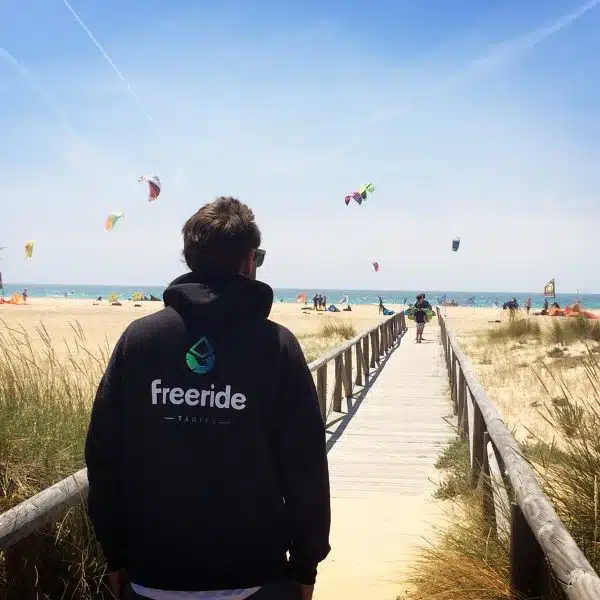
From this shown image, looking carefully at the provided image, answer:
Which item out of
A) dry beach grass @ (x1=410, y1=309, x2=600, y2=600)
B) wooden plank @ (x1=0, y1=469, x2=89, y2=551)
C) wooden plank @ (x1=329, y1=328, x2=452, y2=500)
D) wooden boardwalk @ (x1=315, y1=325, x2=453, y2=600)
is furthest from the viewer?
wooden plank @ (x1=329, y1=328, x2=452, y2=500)

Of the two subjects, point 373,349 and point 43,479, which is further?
point 373,349

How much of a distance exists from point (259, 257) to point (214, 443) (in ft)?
1.85

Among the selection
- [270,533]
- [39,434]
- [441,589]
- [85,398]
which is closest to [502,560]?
[441,589]

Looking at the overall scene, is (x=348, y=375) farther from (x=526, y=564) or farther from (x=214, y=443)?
(x=214, y=443)

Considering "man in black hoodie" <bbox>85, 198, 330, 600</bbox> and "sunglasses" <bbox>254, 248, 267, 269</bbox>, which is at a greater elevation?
"sunglasses" <bbox>254, 248, 267, 269</bbox>

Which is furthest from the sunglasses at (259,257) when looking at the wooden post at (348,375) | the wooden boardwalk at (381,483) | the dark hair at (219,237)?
the wooden post at (348,375)

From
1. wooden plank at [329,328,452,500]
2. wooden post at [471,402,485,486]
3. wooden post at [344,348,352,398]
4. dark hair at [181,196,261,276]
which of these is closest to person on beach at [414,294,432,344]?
wooden plank at [329,328,452,500]

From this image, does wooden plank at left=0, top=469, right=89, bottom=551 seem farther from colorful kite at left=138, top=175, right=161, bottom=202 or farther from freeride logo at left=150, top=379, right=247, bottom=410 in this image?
colorful kite at left=138, top=175, right=161, bottom=202

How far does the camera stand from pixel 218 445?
5.50ft

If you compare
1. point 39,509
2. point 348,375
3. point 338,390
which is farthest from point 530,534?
point 348,375

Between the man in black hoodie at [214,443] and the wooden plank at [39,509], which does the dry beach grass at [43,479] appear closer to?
the wooden plank at [39,509]

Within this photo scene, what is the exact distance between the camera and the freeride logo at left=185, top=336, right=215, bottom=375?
5.49 feet

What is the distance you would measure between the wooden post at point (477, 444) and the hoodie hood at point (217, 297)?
3.36 metres

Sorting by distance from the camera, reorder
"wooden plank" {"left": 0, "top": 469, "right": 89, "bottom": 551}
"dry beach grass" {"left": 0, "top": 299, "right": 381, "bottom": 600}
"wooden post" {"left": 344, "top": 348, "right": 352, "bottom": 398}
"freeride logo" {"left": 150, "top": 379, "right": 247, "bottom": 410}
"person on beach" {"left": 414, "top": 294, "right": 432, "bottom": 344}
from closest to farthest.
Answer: "freeride logo" {"left": 150, "top": 379, "right": 247, "bottom": 410} < "wooden plank" {"left": 0, "top": 469, "right": 89, "bottom": 551} < "dry beach grass" {"left": 0, "top": 299, "right": 381, "bottom": 600} < "wooden post" {"left": 344, "top": 348, "right": 352, "bottom": 398} < "person on beach" {"left": 414, "top": 294, "right": 432, "bottom": 344}
